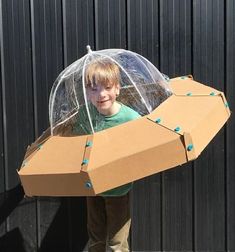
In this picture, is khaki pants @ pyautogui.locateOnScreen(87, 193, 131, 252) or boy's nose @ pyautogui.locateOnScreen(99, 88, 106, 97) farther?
khaki pants @ pyautogui.locateOnScreen(87, 193, 131, 252)

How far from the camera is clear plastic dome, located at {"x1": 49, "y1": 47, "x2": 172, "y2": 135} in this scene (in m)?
2.86

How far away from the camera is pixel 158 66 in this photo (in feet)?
12.6

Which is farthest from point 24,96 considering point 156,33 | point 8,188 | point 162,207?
point 162,207

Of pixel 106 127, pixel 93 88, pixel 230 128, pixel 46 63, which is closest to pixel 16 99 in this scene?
pixel 46 63

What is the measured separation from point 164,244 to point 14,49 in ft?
6.24

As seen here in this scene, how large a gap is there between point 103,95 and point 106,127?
0.66ft

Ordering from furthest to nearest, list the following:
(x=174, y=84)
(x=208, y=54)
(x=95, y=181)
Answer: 1. (x=208, y=54)
2. (x=174, y=84)
3. (x=95, y=181)

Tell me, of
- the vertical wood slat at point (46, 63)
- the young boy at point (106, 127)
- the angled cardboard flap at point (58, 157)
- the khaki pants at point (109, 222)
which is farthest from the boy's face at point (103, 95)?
the vertical wood slat at point (46, 63)

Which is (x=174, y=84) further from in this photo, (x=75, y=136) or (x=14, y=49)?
(x=14, y=49)

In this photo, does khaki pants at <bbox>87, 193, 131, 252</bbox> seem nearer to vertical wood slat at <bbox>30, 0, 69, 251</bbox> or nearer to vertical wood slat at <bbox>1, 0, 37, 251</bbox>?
vertical wood slat at <bbox>30, 0, 69, 251</bbox>

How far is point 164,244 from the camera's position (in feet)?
13.1

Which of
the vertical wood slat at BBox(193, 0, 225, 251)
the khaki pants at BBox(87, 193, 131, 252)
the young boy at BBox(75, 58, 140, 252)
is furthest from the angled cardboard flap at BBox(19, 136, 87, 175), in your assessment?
the vertical wood slat at BBox(193, 0, 225, 251)

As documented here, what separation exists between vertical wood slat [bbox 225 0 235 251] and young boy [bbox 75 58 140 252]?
1.04 meters

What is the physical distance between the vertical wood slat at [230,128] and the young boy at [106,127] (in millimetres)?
1038
